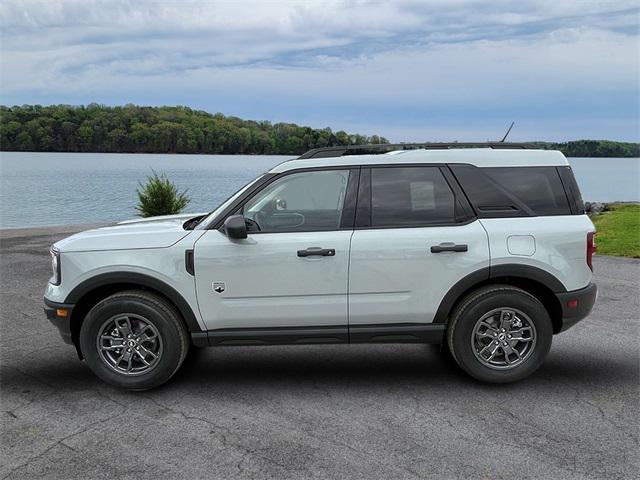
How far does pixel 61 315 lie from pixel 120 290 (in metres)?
0.49

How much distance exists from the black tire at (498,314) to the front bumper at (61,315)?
3060 mm

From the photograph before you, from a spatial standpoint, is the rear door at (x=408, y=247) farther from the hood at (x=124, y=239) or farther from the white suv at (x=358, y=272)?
the hood at (x=124, y=239)

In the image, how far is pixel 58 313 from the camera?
4.81 meters

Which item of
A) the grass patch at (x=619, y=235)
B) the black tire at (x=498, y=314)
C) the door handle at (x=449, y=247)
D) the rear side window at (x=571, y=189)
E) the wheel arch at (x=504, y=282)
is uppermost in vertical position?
the rear side window at (x=571, y=189)

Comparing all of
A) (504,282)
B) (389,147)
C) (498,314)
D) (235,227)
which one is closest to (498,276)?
(504,282)

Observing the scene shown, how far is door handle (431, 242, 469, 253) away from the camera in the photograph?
4.70 meters

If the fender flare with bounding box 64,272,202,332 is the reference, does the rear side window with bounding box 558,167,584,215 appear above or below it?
above

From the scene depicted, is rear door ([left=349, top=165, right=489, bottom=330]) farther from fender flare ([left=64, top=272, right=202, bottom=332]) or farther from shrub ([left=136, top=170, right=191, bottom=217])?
shrub ([left=136, top=170, right=191, bottom=217])

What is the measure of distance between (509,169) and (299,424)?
2.63m

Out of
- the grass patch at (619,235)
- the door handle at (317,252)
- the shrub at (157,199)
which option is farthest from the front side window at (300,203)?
the shrub at (157,199)

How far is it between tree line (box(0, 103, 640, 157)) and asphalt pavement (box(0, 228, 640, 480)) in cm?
4000

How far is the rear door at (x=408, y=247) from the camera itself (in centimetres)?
470

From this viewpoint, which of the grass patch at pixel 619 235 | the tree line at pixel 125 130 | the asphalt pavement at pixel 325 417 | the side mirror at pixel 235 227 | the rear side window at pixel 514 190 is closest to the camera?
the asphalt pavement at pixel 325 417

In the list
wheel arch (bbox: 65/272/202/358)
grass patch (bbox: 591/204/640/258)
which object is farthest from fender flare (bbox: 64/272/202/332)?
grass patch (bbox: 591/204/640/258)
